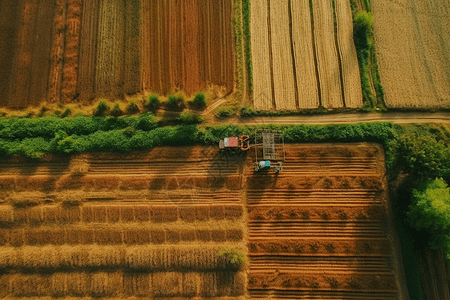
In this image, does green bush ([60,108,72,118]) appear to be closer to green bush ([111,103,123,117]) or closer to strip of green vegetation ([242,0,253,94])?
green bush ([111,103,123,117])

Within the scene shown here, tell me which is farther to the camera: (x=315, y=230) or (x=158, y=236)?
(x=158, y=236)

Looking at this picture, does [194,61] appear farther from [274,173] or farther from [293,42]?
[274,173]

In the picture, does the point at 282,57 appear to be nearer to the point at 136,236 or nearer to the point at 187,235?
the point at 187,235

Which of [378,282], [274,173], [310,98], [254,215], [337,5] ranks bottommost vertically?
[378,282]

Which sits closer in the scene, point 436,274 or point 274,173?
point 436,274

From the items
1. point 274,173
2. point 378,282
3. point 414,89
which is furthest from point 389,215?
point 414,89

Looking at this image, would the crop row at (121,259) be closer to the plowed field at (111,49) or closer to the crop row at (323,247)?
the crop row at (323,247)

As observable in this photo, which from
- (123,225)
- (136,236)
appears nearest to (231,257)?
(136,236)
